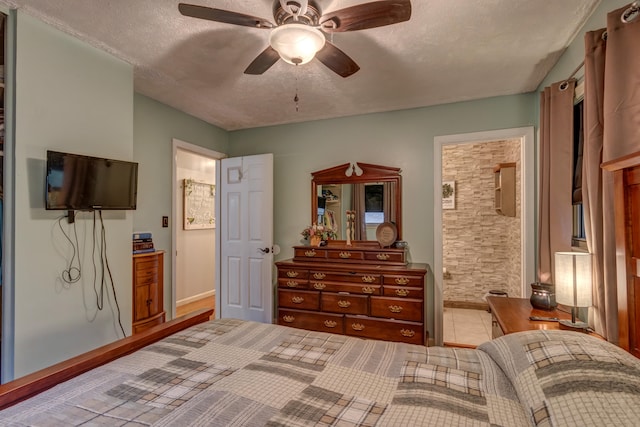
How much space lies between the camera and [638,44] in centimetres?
127

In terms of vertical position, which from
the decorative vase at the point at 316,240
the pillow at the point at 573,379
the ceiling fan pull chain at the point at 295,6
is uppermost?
the ceiling fan pull chain at the point at 295,6

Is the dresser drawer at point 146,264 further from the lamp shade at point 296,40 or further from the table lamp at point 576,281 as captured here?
the table lamp at point 576,281

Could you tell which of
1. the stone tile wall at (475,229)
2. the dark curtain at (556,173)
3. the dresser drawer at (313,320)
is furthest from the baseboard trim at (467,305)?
the dark curtain at (556,173)

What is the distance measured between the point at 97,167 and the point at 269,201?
1.83m

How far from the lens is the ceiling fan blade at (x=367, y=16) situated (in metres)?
1.39

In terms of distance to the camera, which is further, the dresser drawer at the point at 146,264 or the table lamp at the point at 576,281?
the dresser drawer at the point at 146,264

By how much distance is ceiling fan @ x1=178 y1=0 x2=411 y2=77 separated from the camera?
4.69 feet

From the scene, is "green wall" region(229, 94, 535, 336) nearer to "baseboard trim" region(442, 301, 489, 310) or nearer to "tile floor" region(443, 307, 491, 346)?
"tile floor" region(443, 307, 491, 346)

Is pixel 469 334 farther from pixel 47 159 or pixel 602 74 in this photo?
pixel 47 159

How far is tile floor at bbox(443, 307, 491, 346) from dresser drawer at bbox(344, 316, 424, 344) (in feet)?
2.70

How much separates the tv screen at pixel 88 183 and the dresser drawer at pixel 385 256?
219 cm

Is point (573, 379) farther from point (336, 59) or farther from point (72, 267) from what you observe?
point (72, 267)

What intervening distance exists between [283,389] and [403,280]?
6.65 ft

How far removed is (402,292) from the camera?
2928 mm
